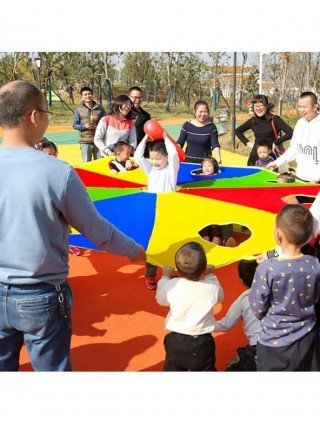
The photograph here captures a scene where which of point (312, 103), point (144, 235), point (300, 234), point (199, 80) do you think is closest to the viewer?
point (300, 234)

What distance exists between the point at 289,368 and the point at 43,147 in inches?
137

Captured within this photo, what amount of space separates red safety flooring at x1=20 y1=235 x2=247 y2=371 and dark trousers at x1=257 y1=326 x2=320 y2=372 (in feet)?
2.33

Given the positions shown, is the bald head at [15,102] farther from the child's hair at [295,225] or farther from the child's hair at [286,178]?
the child's hair at [286,178]

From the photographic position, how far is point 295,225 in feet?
7.06

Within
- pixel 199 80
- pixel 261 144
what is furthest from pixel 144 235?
pixel 199 80

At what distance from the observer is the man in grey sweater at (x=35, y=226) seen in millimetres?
1782

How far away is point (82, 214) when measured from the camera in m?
1.89

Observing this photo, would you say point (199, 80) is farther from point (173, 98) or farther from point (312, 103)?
point (312, 103)

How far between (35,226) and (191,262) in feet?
3.10

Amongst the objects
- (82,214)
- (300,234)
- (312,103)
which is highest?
(312,103)

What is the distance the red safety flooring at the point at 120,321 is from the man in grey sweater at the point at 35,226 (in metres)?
1.14

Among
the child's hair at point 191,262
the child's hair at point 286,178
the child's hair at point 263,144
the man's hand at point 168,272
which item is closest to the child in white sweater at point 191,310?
the child's hair at point 191,262

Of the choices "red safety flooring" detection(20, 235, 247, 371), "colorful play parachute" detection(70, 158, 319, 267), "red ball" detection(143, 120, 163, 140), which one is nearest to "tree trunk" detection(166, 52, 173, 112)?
"colorful play parachute" detection(70, 158, 319, 267)

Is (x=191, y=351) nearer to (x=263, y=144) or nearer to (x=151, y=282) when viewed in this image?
(x=151, y=282)
